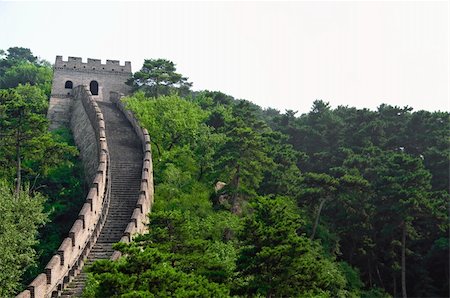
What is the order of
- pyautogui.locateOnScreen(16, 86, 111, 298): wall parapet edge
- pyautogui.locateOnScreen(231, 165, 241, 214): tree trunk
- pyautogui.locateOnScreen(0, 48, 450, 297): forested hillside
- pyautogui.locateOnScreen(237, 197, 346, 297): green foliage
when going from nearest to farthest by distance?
pyautogui.locateOnScreen(237, 197, 346, 297): green foliage → pyautogui.locateOnScreen(0, 48, 450, 297): forested hillside → pyautogui.locateOnScreen(16, 86, 111, 298): wall parapet edge → pyautogui.locateOnScreen(231, 165, 241, 214): tree trunk

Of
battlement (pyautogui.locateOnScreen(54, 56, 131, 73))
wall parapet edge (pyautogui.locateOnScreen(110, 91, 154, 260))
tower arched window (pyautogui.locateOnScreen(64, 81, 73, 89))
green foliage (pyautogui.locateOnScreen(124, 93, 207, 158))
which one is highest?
battlement (pyautogui.locateOnScreen(54, 56, 131, 73))

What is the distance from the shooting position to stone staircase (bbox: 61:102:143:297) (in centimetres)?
1921

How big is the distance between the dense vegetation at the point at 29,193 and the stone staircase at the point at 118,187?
221 cm

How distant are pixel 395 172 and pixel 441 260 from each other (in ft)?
18.4

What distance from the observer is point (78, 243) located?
1875 centimetres

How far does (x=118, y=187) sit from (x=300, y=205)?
10.7 meters

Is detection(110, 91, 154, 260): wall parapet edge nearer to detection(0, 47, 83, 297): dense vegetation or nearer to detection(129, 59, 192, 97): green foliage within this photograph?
detection(0, 47, 83, 297): dense vegetation

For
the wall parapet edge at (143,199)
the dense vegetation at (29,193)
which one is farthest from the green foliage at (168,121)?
the dense vegetation at (29,193)

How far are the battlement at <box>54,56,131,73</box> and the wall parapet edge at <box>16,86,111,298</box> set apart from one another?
67.0ft

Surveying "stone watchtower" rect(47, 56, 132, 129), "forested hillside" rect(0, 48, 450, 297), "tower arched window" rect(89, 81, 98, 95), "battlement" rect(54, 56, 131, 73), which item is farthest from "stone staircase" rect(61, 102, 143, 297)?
"battlement" rect(54, 56, 131, 73)

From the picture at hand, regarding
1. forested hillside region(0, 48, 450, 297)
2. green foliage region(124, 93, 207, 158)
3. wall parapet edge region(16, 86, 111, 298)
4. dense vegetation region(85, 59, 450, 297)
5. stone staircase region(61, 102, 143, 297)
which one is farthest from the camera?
green foliage region(124, 93, 207, 158)

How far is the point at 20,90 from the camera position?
143 feet

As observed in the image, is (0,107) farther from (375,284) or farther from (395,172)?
(375,284)

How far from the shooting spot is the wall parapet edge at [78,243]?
Answer: 52.9ft
